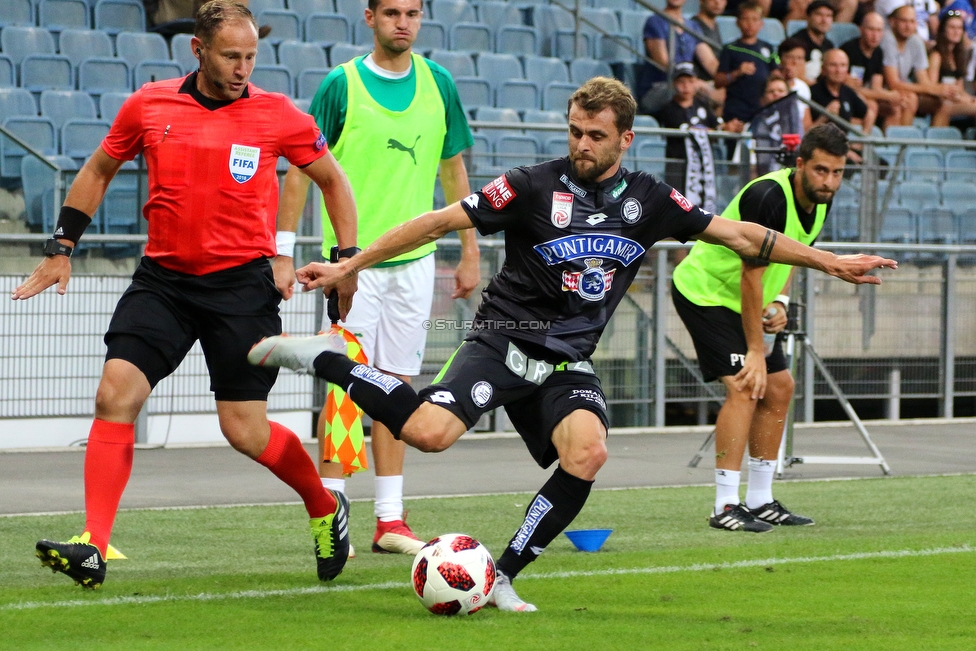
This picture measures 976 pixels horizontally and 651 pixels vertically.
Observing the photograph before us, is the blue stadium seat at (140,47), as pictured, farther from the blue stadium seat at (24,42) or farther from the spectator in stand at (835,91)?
the spectator in stand at (835,91)

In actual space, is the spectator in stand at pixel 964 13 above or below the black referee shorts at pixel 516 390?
above

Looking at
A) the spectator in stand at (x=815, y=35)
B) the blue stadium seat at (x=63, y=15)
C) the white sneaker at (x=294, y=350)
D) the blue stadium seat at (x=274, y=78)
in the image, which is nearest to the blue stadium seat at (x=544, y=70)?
the spectator in stand at (x=815, y=35)

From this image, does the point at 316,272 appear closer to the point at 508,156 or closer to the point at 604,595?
the point at 604,595

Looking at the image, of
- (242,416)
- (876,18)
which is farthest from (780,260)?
(876,18)

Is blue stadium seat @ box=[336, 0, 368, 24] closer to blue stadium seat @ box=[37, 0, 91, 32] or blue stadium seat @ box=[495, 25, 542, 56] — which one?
blue stadium seat @ box=[495, 25, 542, 56]

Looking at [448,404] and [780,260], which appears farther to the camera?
[780,260]

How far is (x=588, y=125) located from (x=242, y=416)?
70.3 inches

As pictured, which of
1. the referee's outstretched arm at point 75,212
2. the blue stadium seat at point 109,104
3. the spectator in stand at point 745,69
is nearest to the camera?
the referee's outstretched arm at point 75,212

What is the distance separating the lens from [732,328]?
7785 mm

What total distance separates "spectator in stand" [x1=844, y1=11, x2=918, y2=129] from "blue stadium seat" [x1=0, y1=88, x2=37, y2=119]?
33.7 feet

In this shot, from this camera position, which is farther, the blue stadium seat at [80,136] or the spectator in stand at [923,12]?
the spectator in stand at [923,12]

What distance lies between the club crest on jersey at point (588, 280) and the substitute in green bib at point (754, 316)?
1.93m

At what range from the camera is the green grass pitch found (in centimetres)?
469

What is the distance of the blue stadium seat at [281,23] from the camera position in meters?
15.7
